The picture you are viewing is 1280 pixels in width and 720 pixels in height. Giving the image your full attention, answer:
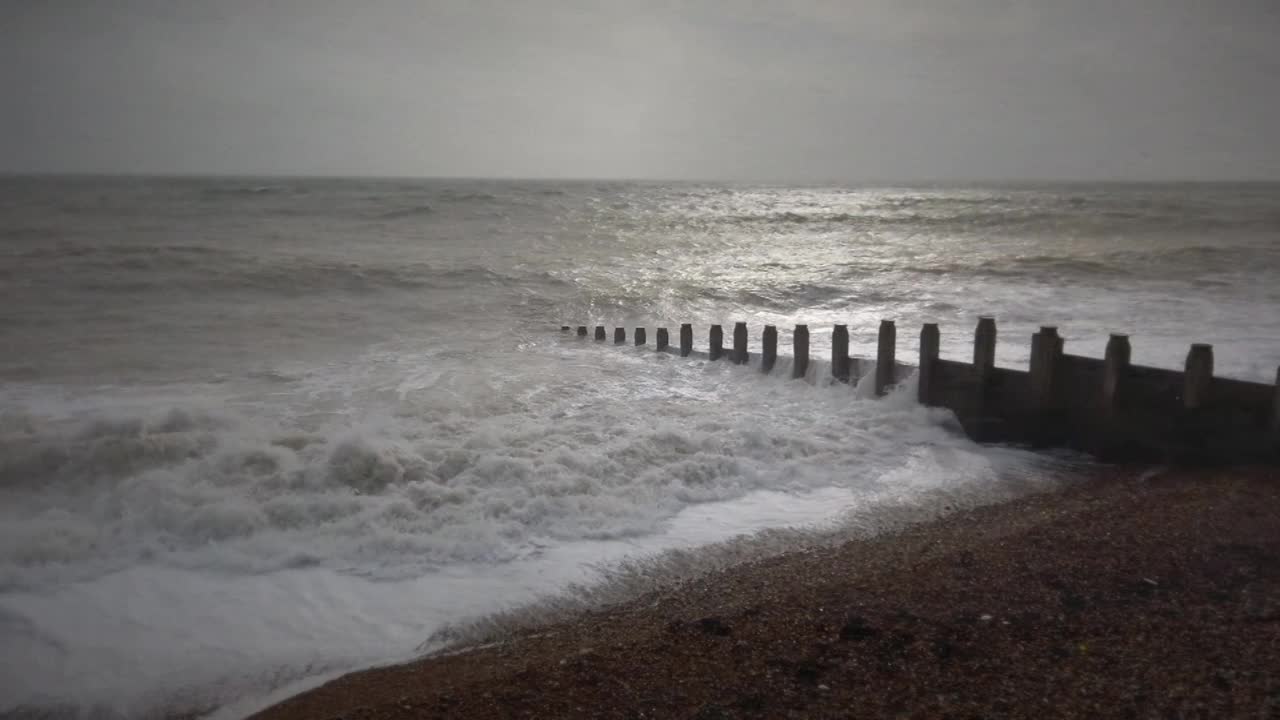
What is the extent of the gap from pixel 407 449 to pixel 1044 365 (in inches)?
209

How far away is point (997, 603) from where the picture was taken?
441 cm

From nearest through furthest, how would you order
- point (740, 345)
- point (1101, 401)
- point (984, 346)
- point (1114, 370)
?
point (1114, 370), point (1101, 401), point (984, 346), point (740, 345)

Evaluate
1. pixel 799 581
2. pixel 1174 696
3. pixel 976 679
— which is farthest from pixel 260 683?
pixel 1174 696

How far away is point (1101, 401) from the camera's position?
7035 millimetres

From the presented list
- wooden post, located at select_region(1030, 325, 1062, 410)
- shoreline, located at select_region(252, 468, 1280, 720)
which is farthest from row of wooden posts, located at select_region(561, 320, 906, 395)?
shoreline, located at select_region(252, 468, 1280, 720)

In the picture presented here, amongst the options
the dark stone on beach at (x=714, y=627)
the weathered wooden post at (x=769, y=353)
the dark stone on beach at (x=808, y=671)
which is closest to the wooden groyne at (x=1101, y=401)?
the weathered wooden post at (x=769, y=353)

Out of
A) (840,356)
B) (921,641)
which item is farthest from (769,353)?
(921,641)

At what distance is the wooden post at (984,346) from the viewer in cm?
744

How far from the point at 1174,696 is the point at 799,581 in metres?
1.87

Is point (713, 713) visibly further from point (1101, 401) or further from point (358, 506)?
point (1101, 401)

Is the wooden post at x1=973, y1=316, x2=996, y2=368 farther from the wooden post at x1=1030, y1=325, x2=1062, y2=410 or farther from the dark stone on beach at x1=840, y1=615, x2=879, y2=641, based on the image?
the dark stone on beach at x1=840, y1=615, x2=879, y2=641

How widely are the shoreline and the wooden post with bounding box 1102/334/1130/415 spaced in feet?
5.27

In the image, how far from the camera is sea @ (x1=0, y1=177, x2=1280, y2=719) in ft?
15.5

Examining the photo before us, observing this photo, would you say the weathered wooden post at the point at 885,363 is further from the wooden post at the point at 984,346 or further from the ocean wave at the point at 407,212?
the ocean wave at the point at 407,212
